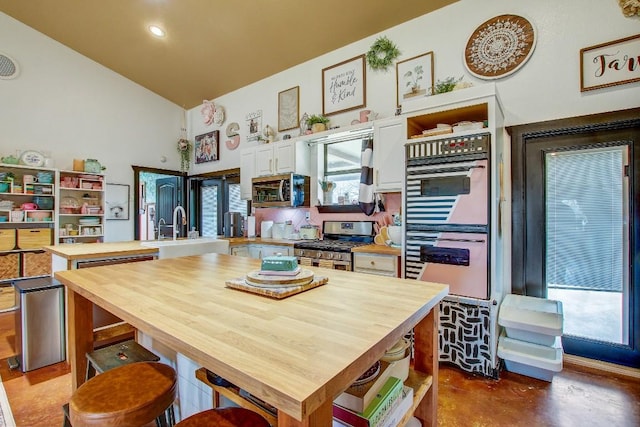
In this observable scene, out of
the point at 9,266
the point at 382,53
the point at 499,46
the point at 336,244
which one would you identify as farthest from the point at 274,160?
the point at 9,266

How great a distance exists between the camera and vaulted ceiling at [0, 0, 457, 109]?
3314mm

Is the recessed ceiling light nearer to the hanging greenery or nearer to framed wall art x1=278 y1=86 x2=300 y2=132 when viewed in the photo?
framed wall art x1=278 y1=86 x2=300 y2=132

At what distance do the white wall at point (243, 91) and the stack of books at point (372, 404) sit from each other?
258 centimetres

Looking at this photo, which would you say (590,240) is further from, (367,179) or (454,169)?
(367,179)

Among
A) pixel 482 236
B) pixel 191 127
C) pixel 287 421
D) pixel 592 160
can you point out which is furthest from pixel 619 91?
pixel 191 127

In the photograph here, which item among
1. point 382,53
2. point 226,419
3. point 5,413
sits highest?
point 382,53

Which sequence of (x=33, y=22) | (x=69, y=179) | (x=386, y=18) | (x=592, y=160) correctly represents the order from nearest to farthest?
1. (x=592, y=160)
2. (x=386, y=18)
3. (x=33, y=22)
4. (x=69, y=179)

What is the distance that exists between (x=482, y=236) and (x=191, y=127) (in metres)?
5.44

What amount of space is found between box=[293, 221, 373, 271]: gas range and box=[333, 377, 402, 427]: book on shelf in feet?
6.43

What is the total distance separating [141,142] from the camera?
5398mm

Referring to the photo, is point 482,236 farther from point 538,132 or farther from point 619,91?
point 619,91

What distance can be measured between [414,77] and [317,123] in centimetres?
120

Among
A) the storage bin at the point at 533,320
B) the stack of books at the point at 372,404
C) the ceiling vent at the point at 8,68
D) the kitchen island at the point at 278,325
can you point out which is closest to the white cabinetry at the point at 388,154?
the storage bin at the point at 533,320

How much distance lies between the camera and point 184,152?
585 cm
